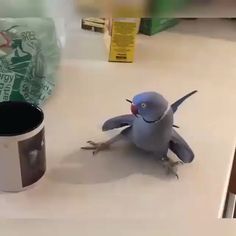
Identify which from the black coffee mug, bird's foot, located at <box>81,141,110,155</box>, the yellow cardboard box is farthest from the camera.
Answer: the yellow cardboard box

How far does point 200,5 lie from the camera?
0.47 m

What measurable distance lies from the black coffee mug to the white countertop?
20 mm

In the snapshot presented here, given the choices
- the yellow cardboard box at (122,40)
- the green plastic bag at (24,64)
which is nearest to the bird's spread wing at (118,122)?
the green plastic bag at (24,64)

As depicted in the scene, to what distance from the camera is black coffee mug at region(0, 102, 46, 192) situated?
0.75 metres

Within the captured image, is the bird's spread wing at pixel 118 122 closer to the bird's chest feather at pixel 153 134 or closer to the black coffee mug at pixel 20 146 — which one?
the bird's chest feather at pixel 153 134

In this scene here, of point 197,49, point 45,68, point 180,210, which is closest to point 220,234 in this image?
point 180,210

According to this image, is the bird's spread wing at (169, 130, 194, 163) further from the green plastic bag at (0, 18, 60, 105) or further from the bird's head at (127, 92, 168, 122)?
the green plastic bag at (0, 18, 60, 105)

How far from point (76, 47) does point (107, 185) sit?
1.62 ft

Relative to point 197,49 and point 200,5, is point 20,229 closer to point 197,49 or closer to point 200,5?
point 200,5

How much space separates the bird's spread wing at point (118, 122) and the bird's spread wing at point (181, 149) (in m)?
0.07

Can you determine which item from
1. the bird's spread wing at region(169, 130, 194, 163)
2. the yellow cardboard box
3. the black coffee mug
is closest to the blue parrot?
the bird's spread wing at region(169, 130, 194, 163)

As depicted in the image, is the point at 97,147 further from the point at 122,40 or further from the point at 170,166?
the point at 122,40

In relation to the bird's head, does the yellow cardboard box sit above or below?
below

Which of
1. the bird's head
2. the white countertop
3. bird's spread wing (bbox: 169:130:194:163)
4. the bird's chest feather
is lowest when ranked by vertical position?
the white countertop
